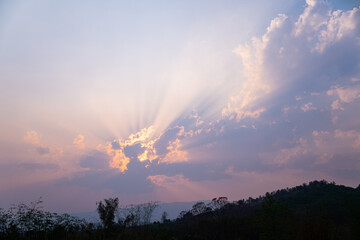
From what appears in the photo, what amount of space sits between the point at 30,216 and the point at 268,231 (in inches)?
505

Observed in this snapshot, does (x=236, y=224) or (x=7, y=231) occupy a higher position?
(x=7, y=231)

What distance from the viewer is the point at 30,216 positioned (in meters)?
14.4

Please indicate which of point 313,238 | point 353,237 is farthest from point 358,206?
Result: point 313,238

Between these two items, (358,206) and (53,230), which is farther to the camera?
(53,230)

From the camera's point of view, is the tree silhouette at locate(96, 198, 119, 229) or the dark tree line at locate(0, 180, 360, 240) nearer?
the dark tree line at locate(0, 180, 360, 240)

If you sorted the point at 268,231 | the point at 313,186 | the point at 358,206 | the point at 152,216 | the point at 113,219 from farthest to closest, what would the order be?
the point at 313,186
the point at 113,219
the point at 152,216
the point at 268,231
the point at 358,206

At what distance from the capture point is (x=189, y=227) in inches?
1028

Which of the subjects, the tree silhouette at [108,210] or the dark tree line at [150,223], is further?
the tree silhouette at [108,210]

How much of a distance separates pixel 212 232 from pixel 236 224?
2753mm

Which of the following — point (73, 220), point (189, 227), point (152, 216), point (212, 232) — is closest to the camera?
point (73, 220)

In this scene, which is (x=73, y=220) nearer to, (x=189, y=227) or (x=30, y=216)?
(x=30, y=216)

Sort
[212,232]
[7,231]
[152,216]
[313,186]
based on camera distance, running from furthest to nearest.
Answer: [313,186] < [212,232] < [152,216] < [7,231]

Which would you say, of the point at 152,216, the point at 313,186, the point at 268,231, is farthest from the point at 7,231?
the point at 313,186

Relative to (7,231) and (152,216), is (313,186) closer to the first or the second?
(152,216)
